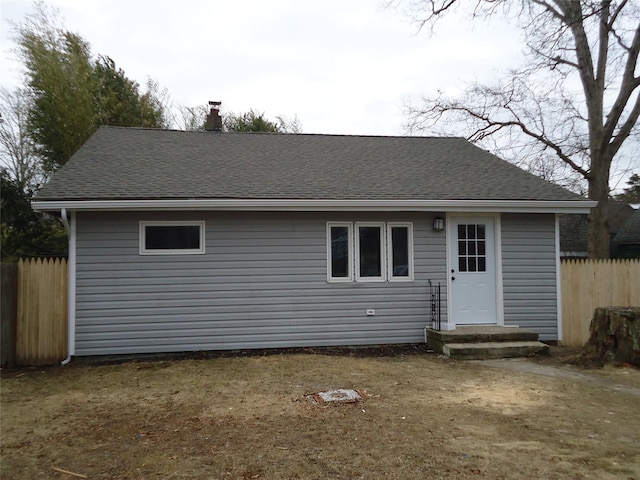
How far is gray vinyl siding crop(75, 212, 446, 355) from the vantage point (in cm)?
726

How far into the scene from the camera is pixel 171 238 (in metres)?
7.52

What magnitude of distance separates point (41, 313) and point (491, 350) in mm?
6968

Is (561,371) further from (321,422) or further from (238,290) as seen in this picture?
(238,290)

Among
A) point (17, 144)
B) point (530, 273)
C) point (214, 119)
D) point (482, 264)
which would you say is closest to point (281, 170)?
point (214, 119)

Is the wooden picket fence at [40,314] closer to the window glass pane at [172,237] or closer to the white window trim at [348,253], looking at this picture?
the window glass pane at [172,237]

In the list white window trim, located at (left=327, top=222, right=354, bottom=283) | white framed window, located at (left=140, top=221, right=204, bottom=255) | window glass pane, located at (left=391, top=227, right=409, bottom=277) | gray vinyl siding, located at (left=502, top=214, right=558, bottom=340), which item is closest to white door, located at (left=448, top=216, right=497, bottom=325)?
gray vinyl siding, located at (left=502, top=214, right=558, bottom=340)

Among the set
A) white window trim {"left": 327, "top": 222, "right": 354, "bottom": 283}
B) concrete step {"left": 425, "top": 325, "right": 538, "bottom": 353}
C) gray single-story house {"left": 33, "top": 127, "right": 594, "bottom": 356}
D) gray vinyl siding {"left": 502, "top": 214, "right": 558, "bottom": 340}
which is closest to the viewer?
gray single-story house {"left": 33, "top": 127, "right": 594, "bottom": 356}

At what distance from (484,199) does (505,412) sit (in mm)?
4090

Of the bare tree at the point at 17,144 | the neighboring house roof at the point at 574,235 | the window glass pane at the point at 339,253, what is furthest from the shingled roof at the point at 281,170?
the neighboring house roof at the point at 574,235

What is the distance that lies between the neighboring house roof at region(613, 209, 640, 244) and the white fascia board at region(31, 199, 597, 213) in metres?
15.8

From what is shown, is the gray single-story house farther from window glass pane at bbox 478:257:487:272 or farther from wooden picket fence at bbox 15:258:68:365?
wooden picket fence at bbox 15:258:68:365

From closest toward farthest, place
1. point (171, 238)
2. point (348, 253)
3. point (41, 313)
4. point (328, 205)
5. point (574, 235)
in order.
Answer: point (41, 313), point (328, 205), point (171, 238), point (348, 253), point (574, 235)

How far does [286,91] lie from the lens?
23.4m

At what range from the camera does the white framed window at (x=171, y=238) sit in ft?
24.4
